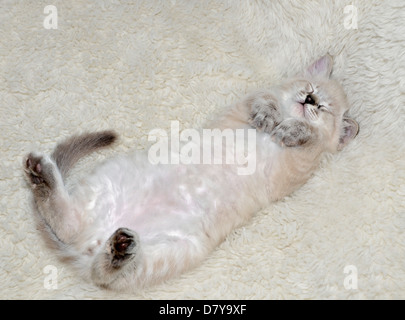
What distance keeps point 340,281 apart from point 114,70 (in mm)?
1143

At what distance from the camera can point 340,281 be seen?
4.38ft

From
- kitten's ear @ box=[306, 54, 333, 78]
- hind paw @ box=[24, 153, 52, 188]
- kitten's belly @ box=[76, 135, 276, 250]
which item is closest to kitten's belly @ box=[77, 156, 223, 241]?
kitten's belly @ box=[76, 135, 276, 250]

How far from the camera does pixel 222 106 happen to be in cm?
179

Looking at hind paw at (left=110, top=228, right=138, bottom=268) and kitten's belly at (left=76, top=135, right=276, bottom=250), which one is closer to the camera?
hind paw at (left=110, top=228, right=138, bottom=268)

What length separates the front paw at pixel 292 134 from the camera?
1.58 meters

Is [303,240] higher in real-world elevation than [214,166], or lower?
lower

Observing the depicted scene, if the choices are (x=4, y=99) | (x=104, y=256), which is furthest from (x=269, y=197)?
(x=4, y=99)

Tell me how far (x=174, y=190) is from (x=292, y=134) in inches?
18.1

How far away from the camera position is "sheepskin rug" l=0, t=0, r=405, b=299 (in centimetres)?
137

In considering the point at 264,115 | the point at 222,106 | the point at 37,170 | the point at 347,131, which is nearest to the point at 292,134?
the point at 264,115

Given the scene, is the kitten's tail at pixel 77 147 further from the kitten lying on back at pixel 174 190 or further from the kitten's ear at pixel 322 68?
the kitten's ear at pixel 322 68

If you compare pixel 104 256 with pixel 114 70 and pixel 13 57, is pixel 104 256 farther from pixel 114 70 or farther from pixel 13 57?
pixel 13 57

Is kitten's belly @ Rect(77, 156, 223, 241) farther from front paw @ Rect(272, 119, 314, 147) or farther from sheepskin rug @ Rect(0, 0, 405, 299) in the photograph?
front paw @ Rect(272, 119, 314, 147)

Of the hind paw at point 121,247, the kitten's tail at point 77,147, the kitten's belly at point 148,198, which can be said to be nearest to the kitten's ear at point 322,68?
the kitten's belly at point 148,198
